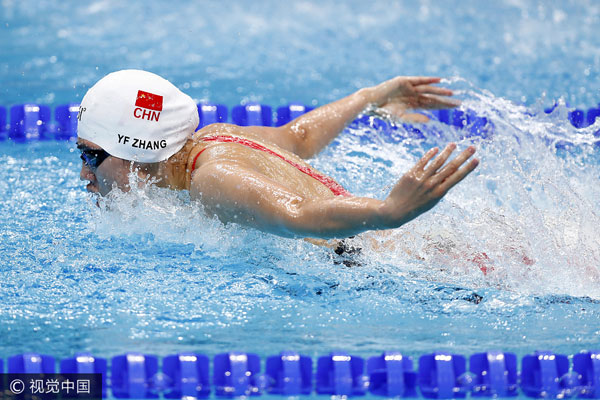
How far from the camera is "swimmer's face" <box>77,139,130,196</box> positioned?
8.07ft

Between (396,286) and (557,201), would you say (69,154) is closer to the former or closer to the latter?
(396,286)

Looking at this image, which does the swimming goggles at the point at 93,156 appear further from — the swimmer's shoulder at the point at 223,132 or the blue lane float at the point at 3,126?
the blue lane float at the point at 3,126

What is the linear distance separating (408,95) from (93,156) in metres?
1.40

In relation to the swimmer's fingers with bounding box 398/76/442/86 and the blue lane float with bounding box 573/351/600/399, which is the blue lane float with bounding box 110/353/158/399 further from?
the swimmer's fingers with bounding box 398/76/442/86

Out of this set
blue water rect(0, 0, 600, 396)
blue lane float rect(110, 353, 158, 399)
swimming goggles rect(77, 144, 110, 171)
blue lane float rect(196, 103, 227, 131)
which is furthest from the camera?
blue lane float rect(196, 103, 227, 131)

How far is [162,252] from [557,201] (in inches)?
56.8

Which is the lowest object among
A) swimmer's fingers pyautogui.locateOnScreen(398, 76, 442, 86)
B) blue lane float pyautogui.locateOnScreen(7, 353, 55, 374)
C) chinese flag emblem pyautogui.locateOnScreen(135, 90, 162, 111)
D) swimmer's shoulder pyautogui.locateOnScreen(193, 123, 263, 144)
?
blue lane float pyautogui.locateOnScreen(7, 353, 55, 374)

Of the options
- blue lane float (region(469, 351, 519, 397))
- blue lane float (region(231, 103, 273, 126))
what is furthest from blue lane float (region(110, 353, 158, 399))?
blue lane float (region(231, 103, 273, 126))

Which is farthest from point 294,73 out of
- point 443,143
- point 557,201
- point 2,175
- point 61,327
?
point 61,327

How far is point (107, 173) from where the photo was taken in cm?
247

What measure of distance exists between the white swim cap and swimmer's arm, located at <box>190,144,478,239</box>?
18 centimetres

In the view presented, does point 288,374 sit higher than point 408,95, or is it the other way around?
point 408,95

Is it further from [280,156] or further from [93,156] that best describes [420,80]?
[93,156]

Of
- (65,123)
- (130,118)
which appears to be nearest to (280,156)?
(130,118)
